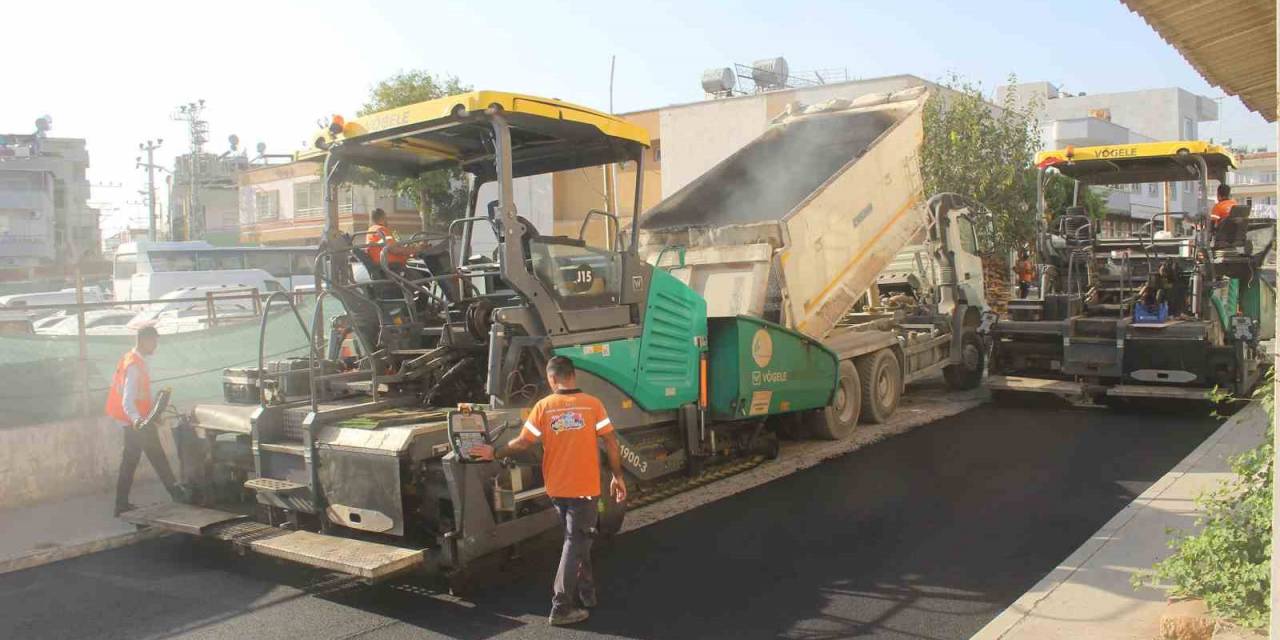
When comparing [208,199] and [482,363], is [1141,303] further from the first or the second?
[208,199]

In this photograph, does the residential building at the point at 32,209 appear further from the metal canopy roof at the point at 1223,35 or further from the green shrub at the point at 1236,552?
the green shrub at the point at 1236,552

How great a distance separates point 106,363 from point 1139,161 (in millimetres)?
11889

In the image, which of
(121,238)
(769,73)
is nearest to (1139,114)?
(769,73)

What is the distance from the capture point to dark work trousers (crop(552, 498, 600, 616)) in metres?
5.03

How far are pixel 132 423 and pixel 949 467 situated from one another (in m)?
6.64

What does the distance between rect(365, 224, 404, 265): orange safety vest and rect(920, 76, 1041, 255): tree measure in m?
12.6

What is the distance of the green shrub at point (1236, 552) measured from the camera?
13.4 feet

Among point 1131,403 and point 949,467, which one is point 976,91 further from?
point 949,467

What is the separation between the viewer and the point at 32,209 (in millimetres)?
50031

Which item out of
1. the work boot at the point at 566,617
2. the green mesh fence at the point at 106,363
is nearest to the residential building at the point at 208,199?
the green mesh fence at the point at 106,363

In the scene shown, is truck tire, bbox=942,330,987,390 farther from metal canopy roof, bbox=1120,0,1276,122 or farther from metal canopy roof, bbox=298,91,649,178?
metal canopy roof, bbox=298,91,649,178

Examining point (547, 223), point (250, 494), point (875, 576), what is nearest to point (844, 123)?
point (547, 223)

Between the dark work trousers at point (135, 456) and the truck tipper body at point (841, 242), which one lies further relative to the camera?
the truck tipper body at point (841, 242)

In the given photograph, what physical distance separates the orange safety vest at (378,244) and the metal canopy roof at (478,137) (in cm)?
58
